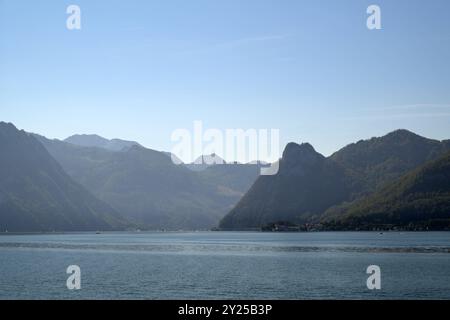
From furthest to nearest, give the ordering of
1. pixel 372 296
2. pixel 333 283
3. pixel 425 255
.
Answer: pixel 425 255
pixel 333 283
pixel 372 296

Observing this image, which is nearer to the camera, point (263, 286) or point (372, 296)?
point (372, 296)

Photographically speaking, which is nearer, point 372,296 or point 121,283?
point 372,296
